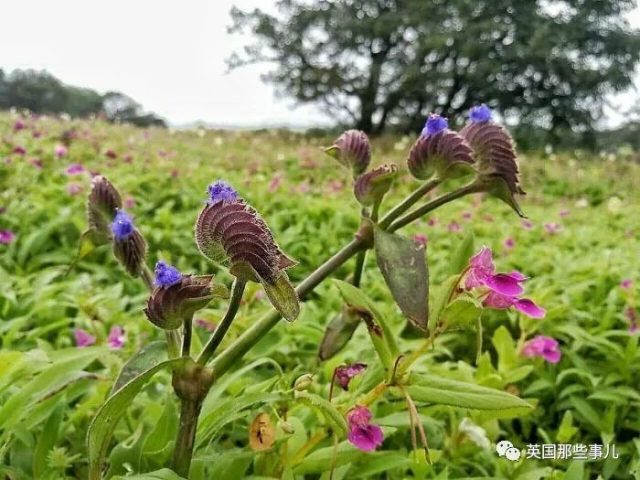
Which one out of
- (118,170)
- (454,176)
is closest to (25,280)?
(454,176)

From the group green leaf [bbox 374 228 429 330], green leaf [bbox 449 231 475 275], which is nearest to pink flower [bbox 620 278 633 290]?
green leaf [bbox 449 231 475 275]

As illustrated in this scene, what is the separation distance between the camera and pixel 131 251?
2.85ft

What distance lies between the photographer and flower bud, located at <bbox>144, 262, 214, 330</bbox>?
67cm

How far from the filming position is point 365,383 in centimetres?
94

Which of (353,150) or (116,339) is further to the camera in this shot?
(116,339)

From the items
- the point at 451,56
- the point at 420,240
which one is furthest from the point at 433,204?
Answer: the point at 451,56

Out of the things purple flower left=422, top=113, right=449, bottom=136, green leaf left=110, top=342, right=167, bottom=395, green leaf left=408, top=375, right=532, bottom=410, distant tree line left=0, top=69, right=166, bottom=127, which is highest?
distant tree line left=0, top=69, right=166, bottom=127

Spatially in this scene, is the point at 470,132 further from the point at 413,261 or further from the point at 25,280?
the point at 25,280

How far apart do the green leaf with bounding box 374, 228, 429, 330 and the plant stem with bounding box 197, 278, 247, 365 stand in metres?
0.16

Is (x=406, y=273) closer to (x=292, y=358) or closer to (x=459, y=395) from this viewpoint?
(x=459, y=395)

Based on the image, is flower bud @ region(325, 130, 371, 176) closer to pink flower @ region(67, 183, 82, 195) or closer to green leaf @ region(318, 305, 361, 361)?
green leaf @ region(318, 305, 361, 361)

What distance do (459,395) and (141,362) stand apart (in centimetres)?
37

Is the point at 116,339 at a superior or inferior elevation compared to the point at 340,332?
inferior

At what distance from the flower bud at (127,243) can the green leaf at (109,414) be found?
7.8 inches
